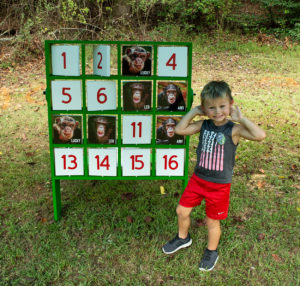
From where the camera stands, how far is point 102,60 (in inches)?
119

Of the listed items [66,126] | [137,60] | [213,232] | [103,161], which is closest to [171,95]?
[137,60]

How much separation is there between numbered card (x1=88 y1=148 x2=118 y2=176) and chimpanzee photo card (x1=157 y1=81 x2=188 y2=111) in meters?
0.63

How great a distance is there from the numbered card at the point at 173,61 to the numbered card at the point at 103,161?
2.88ft

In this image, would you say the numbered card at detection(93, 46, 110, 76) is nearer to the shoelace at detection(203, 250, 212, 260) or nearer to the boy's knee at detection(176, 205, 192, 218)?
the boy's knee at detection(176, 205, 192, 218)

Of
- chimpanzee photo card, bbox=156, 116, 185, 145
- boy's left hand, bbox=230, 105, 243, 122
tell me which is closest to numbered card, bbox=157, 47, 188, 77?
chimpanzee photo card, bbox=156, 116, 185, 145

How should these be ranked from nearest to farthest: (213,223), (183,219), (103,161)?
1. (213,223)
2. (183,219)
3. (103,161)

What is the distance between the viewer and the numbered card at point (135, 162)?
331 centimetres

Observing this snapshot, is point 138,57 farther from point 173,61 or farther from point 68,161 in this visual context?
point 68,161

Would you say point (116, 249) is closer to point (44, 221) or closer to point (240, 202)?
point (44, 221)

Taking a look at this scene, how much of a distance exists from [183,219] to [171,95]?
1.11 meters

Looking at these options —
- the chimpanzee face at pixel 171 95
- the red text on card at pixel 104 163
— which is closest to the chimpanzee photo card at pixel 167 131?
the chimpanzee face at pixel 171 95

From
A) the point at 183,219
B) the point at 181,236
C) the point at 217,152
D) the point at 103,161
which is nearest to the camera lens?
the point at 217,152

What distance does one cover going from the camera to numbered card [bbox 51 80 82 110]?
305 centimetres

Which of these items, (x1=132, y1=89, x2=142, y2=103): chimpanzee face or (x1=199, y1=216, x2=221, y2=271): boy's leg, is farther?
(x1=132, y1=89, x2=142, y2=103): chimpanzee face
